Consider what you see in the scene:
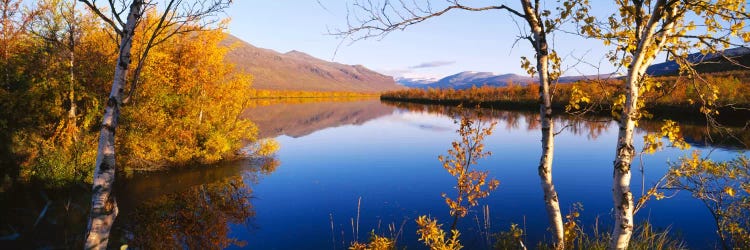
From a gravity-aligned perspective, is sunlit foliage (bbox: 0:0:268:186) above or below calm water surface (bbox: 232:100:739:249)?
above

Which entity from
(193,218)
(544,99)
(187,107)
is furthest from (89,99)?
(544,99)

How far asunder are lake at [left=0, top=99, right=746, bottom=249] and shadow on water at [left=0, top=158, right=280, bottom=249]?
0.04 m

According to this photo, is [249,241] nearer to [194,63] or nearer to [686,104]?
[194,63]

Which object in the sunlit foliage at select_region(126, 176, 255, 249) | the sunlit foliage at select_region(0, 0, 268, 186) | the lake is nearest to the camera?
the sunlit foliage at select_region(126, 176, 255, 249)

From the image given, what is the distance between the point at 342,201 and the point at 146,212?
6646 millimetres

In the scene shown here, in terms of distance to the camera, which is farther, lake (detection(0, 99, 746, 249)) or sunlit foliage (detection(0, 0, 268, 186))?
sunlit foliage (detection(0, 0, 268, 186))

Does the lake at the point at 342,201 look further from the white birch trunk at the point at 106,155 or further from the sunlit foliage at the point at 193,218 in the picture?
the white birch trunk at the point at 106,155

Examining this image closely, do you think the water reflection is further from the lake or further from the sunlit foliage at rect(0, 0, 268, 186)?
the sunlit foliage at rect(0, 0, 268, 186)

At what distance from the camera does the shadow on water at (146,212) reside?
11.0 metres

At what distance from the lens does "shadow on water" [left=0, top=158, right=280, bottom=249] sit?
1100 cm

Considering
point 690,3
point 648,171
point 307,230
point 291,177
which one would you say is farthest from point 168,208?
point 648,171

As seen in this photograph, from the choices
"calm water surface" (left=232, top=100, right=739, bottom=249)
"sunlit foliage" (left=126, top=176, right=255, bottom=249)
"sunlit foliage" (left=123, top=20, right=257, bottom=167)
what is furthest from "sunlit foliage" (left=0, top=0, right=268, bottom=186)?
"calm water surface" (left=232, top=100, right=739, bottom=249)

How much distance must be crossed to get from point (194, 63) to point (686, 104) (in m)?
39.5

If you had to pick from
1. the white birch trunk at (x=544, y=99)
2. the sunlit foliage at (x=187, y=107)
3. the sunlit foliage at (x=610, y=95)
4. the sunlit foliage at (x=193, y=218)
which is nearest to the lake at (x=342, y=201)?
the sunlit foliage at (x=193, y=218)
